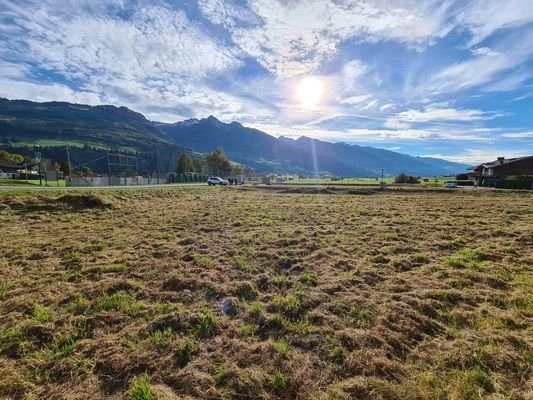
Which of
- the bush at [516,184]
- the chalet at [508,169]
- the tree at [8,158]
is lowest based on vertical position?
the bush at [516,184]

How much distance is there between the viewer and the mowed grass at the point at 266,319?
11.3ft

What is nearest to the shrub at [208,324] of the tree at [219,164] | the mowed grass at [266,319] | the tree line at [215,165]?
the mowed grass at [266,319]

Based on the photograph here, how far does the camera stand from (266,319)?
195 inches

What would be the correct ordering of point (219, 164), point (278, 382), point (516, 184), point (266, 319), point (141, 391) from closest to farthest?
point (141, 391), point (278, 382), point (266, 319), point (516, 184), point (219, 164)

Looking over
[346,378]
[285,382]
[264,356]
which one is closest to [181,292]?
[264,356]

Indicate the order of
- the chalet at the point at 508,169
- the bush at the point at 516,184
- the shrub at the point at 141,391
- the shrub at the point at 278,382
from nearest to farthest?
1. the shrub at the point at 141,391
2. the shrub at the point at 278,382
3. the bush at the point at 516,184
4. the chalet at the point at 508,169

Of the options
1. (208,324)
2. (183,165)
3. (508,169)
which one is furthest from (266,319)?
(183,165)

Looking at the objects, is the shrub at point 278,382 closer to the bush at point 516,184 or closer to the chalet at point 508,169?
the bush at point 516,184

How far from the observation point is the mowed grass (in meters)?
3.44

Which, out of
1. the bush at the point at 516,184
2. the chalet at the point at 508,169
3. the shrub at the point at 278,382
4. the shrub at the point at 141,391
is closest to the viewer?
the shrub at the point at 141,391

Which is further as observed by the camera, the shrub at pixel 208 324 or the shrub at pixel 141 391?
the shrub at pixel 208 324

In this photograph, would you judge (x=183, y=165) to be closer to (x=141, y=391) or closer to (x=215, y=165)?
(x=215, y=165)

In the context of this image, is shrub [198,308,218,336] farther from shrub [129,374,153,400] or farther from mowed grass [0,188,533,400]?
shrub [129,374,153,400]

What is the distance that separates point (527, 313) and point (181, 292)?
696cm
